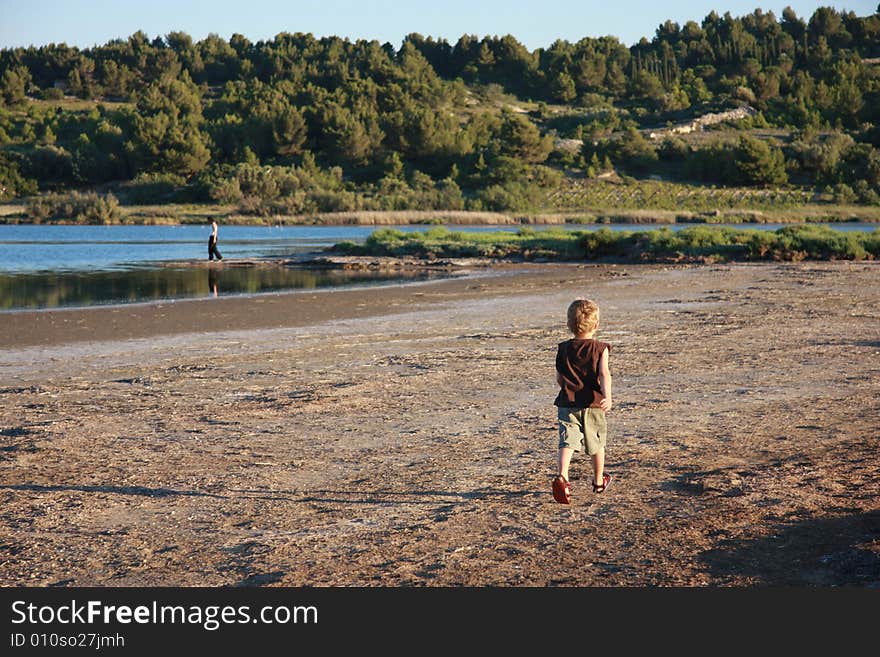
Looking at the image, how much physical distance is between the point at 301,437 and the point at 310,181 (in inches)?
3532

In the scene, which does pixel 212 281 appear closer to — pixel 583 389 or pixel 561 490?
pixel 583 389

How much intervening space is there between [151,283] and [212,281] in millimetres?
1659

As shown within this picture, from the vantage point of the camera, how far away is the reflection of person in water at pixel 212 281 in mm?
26422

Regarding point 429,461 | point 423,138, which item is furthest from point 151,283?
point 423,138

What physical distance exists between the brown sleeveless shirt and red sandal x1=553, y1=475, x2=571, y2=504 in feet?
1.55

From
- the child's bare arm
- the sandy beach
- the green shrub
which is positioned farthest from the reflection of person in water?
the green shrub

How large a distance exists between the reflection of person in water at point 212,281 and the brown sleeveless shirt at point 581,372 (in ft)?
63.5

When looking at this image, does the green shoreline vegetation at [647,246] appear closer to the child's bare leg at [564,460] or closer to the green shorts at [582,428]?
the green shorts at [582,428]

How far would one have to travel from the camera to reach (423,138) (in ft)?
350

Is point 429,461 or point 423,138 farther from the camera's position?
point 423,138

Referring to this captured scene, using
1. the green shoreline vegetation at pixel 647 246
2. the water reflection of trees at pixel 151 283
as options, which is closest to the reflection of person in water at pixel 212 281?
the water reflection of trees at pixel 151 283

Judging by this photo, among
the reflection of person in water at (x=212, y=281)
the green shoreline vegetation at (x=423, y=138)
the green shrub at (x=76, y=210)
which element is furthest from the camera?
the green shoreline vegetation at (x=423, y=138)

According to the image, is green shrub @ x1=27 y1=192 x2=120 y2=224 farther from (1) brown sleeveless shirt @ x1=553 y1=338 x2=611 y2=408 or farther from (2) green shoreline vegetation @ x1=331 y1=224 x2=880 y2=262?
(1) brown sleeveless shirt @ x1=553 y1=338 x2=611 y2=408

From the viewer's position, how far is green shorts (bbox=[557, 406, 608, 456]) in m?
6.68
